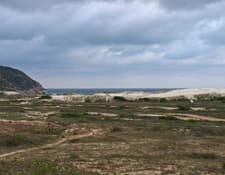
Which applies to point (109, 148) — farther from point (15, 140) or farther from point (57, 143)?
point (15, 140)

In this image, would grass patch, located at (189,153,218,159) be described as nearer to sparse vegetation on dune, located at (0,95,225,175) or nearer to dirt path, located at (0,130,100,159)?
sparse vegetation on dune, located at (0,95,225,175)

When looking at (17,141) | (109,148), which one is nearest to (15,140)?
(17,141)

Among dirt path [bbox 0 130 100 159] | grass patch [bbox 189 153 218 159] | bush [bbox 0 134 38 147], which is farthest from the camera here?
bush [bbox 0 134 38 147]

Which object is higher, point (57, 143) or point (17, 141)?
point (17, 141)

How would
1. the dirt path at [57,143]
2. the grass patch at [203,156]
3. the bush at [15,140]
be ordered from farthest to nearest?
the bush at [15,140] < the dirt path at [57,143] < the grass patch at [203,156]

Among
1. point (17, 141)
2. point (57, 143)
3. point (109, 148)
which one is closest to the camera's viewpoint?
point (109, 148)

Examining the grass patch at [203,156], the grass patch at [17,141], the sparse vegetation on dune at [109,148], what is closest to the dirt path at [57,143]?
the sparse vegetation on dune at [109,148]

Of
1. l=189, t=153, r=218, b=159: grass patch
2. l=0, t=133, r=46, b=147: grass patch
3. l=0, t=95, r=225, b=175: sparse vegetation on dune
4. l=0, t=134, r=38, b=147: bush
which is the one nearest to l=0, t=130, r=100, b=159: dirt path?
l=0, t=95, r=225, b=175: sparse vegetation on dune

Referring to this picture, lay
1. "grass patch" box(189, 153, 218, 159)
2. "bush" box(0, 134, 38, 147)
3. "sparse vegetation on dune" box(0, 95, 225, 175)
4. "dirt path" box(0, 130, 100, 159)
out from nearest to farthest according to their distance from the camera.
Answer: "sparse vegetation on dune" box(0, 95, 225, 175)
"grass patch" box(189, 153, 218, 159)
"dirt path" box(0, 130, 100, 159)
"bush" box(0, 134, 38, 147)

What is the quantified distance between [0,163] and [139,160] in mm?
6682

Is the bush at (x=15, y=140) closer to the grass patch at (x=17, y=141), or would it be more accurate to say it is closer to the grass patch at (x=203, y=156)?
the grass patch at (x=17, y=141)

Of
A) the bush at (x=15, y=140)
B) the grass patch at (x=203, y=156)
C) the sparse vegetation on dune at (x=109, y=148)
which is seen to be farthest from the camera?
the bush at (x=15, y=140)

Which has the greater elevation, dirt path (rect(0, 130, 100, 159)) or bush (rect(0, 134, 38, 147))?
bush (rect(0, 134, 38, 147))

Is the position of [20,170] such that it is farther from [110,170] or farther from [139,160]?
[139,160]
